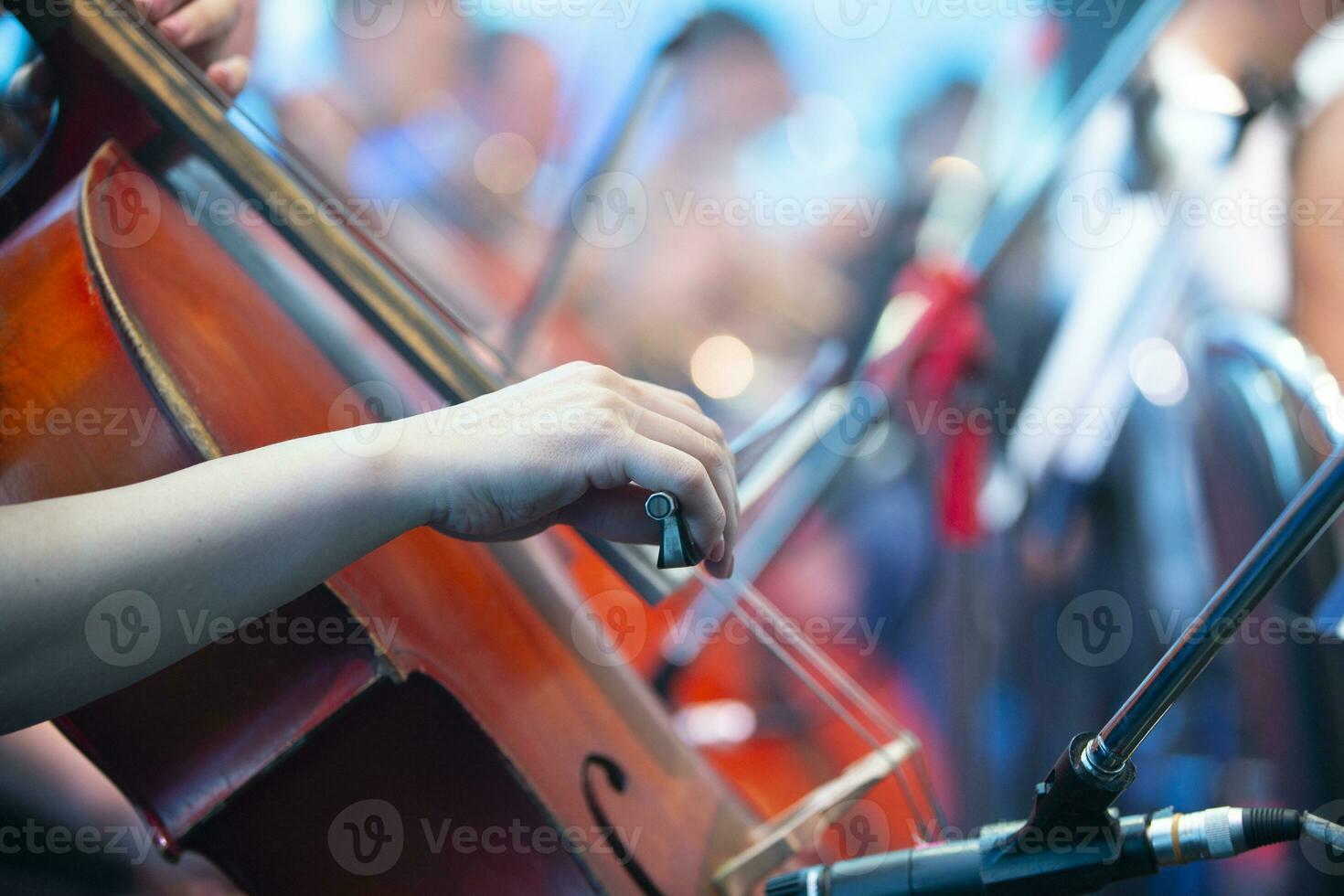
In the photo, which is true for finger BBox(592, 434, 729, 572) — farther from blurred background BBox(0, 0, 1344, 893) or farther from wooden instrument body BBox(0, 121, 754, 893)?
blurred background BBox(0, 0, 1344, 893)

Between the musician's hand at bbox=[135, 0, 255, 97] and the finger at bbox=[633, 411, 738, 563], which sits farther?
the musician's hand at bbox=[135, 0, 255, 97]

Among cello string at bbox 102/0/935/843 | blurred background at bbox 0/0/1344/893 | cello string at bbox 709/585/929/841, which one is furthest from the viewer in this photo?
blurred background at bbox 0/0/1344/893

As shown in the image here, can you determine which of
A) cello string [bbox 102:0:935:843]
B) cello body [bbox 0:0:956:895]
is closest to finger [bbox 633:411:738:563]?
Result: cello body [bbox 0:0:956:895]

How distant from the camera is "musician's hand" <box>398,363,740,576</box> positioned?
15.1 inches

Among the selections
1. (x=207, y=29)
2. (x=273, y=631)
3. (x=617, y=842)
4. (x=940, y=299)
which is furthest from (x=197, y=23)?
(x=940, y=299)

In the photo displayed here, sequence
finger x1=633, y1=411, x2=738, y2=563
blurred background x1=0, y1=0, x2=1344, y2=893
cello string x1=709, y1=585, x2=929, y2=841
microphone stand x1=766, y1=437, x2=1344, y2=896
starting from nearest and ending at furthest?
1. microphone stand x1=766, y1=437, x2=1344, y2=896
2. finger x1=633, y1=411, x2=738, y2=563
3. cello string x1=709, y1=585, x2=929, y2=841
4. blurred background x1=0, y1=0, x2=1344, y2=893

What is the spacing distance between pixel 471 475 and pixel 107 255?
0.23 meters

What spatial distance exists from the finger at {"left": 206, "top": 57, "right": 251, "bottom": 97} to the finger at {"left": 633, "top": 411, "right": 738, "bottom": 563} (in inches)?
17.6

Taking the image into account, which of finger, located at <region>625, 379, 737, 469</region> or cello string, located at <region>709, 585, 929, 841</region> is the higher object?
finger, located at <region>625, 379, 737, 469</region>

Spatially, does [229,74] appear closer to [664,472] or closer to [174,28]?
[174,28]

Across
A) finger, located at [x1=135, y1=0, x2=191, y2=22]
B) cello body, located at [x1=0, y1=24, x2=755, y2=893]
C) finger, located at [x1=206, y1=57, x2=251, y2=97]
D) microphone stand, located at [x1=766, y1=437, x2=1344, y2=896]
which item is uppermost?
finger, located at [x1=135, y1=0, x2=191, y2=22]

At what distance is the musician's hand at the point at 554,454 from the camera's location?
1.26 ft

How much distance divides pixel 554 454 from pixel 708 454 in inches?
3.1

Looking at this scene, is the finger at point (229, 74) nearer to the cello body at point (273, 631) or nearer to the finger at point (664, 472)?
the cello body at point (273, 631)
